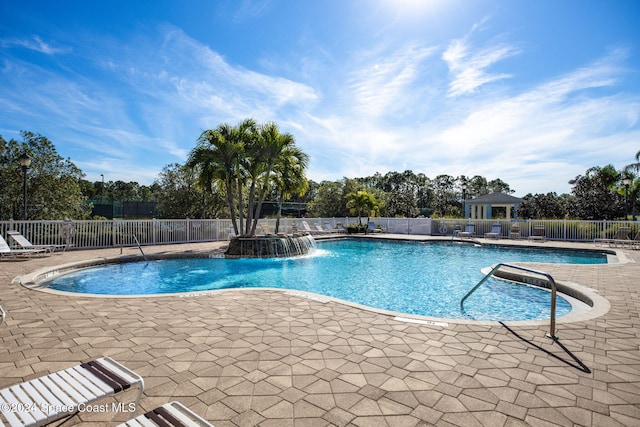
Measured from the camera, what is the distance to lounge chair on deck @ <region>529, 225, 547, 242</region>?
15458 millimetres

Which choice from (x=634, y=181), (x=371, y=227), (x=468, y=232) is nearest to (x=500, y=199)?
(x=634, y=181)

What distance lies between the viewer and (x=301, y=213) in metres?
34.3

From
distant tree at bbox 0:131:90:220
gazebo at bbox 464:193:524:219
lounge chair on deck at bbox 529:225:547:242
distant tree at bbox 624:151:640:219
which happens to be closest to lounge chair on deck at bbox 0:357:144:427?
distant tree at bbox 0:131:90:220

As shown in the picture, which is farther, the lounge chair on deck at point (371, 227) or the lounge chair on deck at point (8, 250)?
the lounge chair on deck at point (371, 227)

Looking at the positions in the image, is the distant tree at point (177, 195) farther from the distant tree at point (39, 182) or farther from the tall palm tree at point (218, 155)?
the tall palm tree at point (218, 155)

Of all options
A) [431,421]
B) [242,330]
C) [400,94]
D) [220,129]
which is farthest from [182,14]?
[431,421]

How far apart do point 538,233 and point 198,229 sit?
52.9 feet

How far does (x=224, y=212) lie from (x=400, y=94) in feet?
47.8

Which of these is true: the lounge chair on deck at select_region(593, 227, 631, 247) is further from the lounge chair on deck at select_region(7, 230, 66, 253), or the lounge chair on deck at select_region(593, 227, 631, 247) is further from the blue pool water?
the lounge chair on deck at select_region(7, 230, 66, 253)

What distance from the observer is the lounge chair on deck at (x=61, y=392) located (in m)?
1.51

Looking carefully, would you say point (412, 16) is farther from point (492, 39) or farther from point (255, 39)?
point (255, 39)

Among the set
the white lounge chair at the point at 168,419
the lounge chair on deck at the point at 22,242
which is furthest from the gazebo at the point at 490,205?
the white lounge chair at the point at 168,419

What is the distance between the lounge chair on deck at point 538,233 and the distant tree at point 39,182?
2195 centimetres

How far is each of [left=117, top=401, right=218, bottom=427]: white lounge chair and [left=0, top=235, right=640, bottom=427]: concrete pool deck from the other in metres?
0.54
